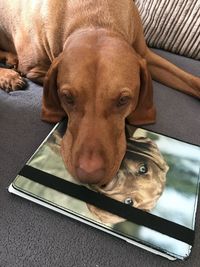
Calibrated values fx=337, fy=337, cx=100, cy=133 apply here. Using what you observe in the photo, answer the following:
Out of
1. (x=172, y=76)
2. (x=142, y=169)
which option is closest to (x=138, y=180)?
(x=142, y=169)

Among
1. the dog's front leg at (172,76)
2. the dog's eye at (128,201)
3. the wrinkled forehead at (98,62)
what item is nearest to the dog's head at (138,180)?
the dog's eye at (128,201)

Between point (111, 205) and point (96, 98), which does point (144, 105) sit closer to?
point (96, 98)

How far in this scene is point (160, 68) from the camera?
1.86 metres

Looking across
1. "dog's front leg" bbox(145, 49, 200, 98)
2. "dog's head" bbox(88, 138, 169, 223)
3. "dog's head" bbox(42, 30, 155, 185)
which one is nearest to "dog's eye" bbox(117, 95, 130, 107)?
"dog's head" bbox(42, 30, 155, 185)

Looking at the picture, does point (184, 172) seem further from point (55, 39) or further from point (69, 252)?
point (55, 39)

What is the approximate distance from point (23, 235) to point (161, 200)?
0.48 metres

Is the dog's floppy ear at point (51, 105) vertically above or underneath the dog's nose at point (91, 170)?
underneath

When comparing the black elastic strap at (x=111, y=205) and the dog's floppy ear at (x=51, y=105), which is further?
the dog's floppy ear at (x=51, y=105)

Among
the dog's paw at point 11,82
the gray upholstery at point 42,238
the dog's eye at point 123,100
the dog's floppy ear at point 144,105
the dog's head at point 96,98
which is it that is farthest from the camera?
the dog's paw at point 11,82

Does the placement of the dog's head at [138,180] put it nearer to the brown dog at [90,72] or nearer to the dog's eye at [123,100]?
the brown dog at [90,72]

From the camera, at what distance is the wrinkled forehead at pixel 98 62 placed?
125cm

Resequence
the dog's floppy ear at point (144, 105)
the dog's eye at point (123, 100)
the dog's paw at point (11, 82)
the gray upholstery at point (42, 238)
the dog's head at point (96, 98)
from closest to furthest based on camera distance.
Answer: the gray upholstery at point (42, 238) < the dog's head at point (96, 98) < the dog's eye at point (123, 100) < the dog's floppy ear at point (144, 105) < the dog's paw at point (11, 82)

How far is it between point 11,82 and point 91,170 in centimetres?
82

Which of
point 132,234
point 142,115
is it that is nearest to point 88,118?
point 142,115
